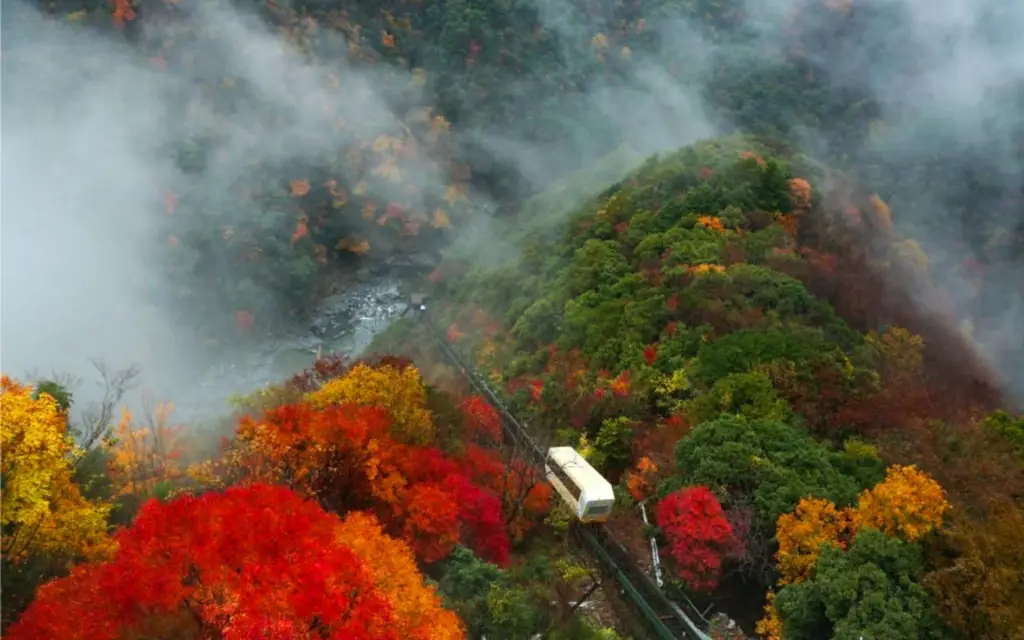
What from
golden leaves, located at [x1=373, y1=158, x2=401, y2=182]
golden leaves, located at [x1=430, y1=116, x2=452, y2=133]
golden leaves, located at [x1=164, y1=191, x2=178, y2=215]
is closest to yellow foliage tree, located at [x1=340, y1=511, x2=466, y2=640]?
golden leaves, located at [x1=164, y1=191, x2=178, y2=215]

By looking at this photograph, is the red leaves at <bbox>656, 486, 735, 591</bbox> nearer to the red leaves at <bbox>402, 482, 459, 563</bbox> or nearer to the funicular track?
the funicular track

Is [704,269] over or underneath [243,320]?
underneath

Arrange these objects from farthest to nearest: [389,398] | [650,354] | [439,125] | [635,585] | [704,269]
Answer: [439,125], [704,269], [650,354], [389,398], [635,585]

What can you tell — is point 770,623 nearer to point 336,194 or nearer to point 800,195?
point 800,195

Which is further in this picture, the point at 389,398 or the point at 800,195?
the point at 800,195

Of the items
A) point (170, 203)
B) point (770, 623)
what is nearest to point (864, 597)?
point (770, 623)

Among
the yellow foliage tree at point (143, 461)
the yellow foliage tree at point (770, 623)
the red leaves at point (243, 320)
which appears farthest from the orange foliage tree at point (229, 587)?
the red leaves at point (243, 320)

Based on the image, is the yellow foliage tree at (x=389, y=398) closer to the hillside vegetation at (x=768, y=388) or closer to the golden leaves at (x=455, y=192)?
the hillside vegetation at (x=768, y=388)

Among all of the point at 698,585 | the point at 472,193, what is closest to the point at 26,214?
the point at 472,193
